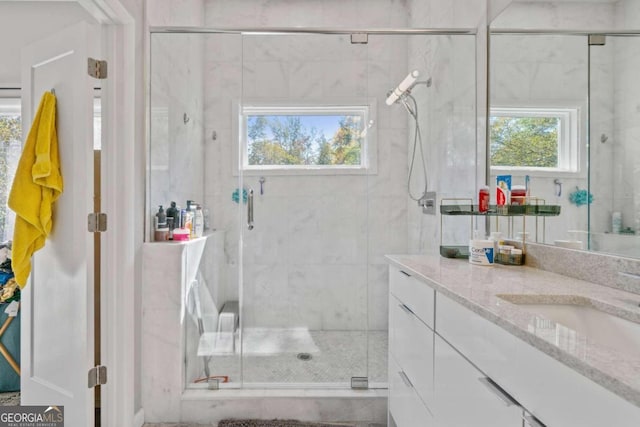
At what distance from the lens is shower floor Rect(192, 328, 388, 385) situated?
200cm

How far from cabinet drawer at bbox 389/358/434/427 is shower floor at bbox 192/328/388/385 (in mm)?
419

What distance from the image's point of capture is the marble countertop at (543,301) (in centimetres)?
51

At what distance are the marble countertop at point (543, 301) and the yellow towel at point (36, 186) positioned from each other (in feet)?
5.51

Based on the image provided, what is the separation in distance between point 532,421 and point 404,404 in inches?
34.0

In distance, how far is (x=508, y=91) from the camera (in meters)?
1.58

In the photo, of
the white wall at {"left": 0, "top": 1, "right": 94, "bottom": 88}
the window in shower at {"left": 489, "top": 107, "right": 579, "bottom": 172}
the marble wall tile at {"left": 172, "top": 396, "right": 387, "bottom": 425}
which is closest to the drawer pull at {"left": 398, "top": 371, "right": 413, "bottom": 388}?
the marble wall tile at {"left": 172, "top": 396, "right": 387, "bottom": 425}

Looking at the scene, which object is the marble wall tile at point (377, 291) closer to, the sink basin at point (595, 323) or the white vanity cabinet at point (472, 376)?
the white vanity cabinet at point (472, 376)

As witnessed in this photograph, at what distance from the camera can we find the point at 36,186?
1.61 metres

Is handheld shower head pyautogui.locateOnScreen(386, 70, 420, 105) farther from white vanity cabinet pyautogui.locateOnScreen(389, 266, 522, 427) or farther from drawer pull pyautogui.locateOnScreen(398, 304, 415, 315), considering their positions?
drawer pull pyautogui.locateOnScreen(398, 304, 415, 315)

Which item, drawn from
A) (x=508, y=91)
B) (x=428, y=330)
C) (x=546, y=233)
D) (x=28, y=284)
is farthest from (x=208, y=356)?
(x=508, y=91)

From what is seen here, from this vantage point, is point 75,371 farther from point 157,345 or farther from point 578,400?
point 578,400

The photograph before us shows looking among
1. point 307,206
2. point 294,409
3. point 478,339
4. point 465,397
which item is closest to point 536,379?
point 478,339

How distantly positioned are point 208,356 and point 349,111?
195 centimetres

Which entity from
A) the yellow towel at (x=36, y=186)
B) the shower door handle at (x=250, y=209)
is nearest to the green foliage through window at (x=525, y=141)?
the shower door handle at (x=250, y=209)
